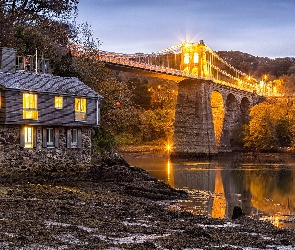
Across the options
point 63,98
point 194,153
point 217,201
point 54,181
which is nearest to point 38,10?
point 63,98

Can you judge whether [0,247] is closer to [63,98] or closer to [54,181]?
[54,181]

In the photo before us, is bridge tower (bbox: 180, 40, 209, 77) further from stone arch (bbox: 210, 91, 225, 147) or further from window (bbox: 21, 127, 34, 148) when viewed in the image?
window (bbox: 21, 127, 34, 148)

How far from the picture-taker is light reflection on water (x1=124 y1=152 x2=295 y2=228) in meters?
26.4

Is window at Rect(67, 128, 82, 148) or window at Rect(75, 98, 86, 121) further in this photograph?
window at Rect(75, 98, 86, 121)

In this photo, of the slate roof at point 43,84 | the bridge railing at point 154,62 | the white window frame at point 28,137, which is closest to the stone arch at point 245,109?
the bridge railing at point 154,62

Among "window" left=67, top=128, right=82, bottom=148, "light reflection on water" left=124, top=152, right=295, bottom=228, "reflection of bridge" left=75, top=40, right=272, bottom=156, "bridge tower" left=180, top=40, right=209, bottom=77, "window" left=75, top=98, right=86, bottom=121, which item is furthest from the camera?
"bridge tower" left=180, top=40, right=209, bottom=77

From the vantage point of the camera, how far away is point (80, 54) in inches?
1901

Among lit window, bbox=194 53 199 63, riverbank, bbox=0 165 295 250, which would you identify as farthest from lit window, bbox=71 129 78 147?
lit window, bbox=194 53 199 63

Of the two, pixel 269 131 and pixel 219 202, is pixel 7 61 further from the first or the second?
pixel 269 131

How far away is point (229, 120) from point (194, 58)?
12.6 m

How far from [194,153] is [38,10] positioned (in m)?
36.9

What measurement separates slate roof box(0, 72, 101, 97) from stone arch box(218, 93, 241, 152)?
185 ft

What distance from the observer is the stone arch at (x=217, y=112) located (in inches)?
3688

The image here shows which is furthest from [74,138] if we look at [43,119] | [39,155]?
[39,155]
